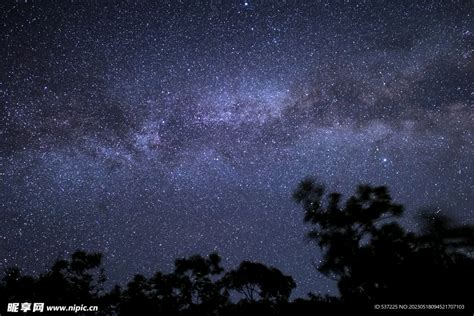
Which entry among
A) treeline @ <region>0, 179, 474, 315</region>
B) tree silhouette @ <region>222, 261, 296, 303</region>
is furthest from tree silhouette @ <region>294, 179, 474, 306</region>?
tree silhouette @ <region>222, 261, 296, 303</region>

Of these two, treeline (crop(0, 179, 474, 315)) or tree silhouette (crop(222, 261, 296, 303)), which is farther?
tree silhouette (crop(222, 261, 296, 303))

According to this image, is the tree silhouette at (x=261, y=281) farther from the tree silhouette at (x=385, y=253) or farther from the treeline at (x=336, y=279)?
the tree silhouette at (x=385, y=253)

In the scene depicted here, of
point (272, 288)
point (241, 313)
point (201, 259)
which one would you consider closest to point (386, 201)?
point (241, 313)

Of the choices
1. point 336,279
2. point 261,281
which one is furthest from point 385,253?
point 261,281

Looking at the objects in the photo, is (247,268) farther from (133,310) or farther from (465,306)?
(465,306)

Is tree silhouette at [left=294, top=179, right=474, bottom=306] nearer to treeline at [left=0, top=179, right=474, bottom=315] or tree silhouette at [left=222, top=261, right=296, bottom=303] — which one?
treeline at [left=0, top=179, right=474, bottom=315]

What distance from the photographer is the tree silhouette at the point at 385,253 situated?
1470cm

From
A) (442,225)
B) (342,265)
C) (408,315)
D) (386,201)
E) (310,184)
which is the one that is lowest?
(408,315)

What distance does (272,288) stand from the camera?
1216 inches

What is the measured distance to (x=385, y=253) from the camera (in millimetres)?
17672

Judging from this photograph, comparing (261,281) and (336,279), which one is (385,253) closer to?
(336,279)

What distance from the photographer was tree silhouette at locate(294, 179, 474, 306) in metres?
14.7

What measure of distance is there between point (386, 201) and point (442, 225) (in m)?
2.96

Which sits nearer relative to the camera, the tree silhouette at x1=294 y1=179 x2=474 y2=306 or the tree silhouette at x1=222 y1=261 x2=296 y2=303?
the tree silhouette at x1=294 y1=179 x2=474 y2=306
